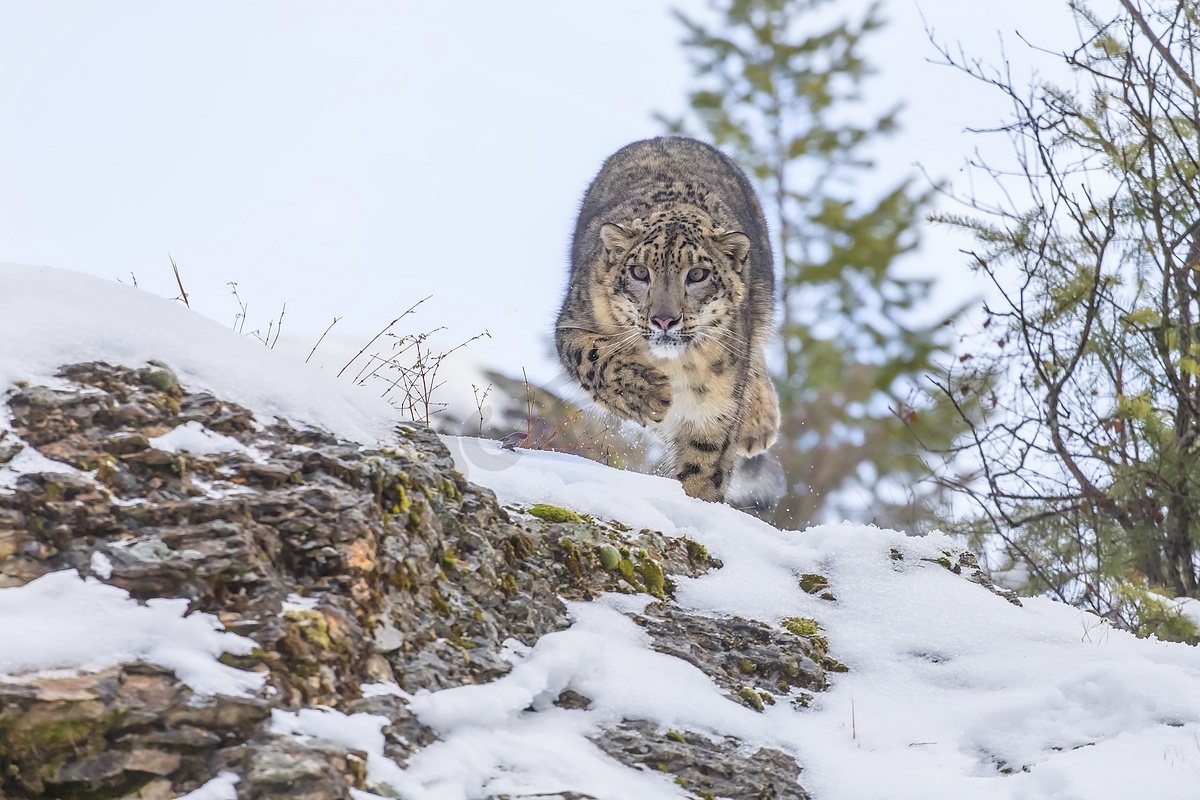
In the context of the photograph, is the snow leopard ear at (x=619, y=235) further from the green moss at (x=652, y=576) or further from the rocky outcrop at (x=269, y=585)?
the rocky outcrop at (x=269, y=585)

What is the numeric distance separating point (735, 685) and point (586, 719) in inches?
27.5

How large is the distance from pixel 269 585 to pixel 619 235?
16.1 feet

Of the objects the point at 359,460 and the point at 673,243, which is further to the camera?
the point at 673,243

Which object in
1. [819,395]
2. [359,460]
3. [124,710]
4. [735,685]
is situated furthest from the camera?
[819,395]

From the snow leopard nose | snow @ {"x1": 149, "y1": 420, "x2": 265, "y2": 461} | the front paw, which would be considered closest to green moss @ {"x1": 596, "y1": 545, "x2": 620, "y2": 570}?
snow @ {"x1": 149, "y1": 420, "x2": 265, "y2": 461}

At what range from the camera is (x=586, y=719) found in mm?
2750

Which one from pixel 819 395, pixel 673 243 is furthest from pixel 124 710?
pixel 819 395

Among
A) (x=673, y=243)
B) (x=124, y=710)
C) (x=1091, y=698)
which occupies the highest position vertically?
(x=673, y=243)

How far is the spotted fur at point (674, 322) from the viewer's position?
22.2ft

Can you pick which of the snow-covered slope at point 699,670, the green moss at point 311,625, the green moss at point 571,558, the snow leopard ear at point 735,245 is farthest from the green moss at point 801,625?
the snow leopard ear at point 735,245

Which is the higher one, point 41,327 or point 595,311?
point 595,311

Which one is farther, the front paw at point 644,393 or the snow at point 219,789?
the front paw at point 644,393

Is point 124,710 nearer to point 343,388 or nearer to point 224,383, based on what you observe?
point 224,383

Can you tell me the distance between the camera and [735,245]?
7.09 meters
